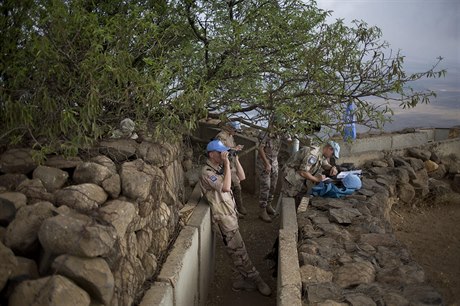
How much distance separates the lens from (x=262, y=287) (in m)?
6.00

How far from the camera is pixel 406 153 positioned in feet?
33.9

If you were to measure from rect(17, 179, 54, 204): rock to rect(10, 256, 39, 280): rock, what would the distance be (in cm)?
65

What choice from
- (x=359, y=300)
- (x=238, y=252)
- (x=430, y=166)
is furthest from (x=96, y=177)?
(x=430, y=166)

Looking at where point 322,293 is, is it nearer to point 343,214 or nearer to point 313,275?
point 313,275

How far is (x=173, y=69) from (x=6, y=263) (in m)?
2.93

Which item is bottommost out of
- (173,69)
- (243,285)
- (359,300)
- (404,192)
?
(243,285)

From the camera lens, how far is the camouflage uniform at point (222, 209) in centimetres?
551

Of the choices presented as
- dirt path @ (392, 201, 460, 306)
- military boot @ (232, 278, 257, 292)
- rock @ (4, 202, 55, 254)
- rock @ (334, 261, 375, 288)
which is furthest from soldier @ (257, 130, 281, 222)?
rock @ (4, 202, 55, 254)

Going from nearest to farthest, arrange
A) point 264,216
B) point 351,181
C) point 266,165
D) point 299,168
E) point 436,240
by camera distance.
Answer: point 299,168
point 351,181
point 436,240
point 266,165
point 264,216

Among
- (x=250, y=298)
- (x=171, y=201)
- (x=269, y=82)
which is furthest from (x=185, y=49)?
(x=250, y=298)

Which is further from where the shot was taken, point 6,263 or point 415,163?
point 415,163

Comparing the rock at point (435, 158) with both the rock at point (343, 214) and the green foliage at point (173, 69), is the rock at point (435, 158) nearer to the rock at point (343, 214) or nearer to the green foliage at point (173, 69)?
the rock at point (343, 214)

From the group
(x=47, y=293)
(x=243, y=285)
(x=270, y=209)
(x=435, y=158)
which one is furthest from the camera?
(x=435, y=158)

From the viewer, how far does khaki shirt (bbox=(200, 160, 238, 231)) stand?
5.51 m
